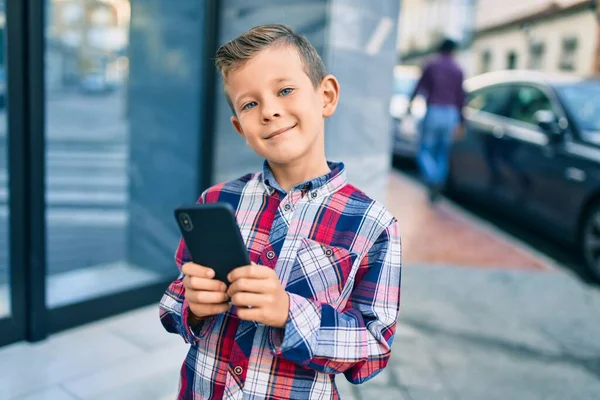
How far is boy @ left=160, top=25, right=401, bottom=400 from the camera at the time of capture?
49.7 inches

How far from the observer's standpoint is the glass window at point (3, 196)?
2836 mm

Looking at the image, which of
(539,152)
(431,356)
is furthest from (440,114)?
(431,356)

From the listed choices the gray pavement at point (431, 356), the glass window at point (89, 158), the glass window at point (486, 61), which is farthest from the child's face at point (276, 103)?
the glass window at point (486, 61)

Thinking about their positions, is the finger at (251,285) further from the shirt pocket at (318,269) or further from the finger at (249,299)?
the shirt pocket at (318,269)

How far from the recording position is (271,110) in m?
1.27

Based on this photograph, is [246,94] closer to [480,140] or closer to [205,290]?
[205,290]

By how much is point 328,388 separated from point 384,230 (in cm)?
36

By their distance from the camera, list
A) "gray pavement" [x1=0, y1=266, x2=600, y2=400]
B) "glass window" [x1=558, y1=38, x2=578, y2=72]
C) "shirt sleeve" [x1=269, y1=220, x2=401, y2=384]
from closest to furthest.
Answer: "shirt sleeve" [x1=269, y1=220, x2=401, y2=384] → "gray pavement" [x1=0, y1=266, x2=600, y2=400] → "glass window" [x1=558, y1=38, x2=578, y2=72]

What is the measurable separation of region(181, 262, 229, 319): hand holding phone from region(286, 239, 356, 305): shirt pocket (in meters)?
0.19

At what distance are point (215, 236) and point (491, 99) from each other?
6373 millimetres

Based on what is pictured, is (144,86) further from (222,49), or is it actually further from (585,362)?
(585,362)

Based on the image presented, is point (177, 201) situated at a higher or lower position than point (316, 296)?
lower

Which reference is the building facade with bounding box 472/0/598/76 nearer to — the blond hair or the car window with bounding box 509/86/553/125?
the car window with bounding box 509/86/553/125

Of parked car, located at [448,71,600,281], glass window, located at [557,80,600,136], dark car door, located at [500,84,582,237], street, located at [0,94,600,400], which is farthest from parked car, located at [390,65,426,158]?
street, located at [0,94,600,400]
